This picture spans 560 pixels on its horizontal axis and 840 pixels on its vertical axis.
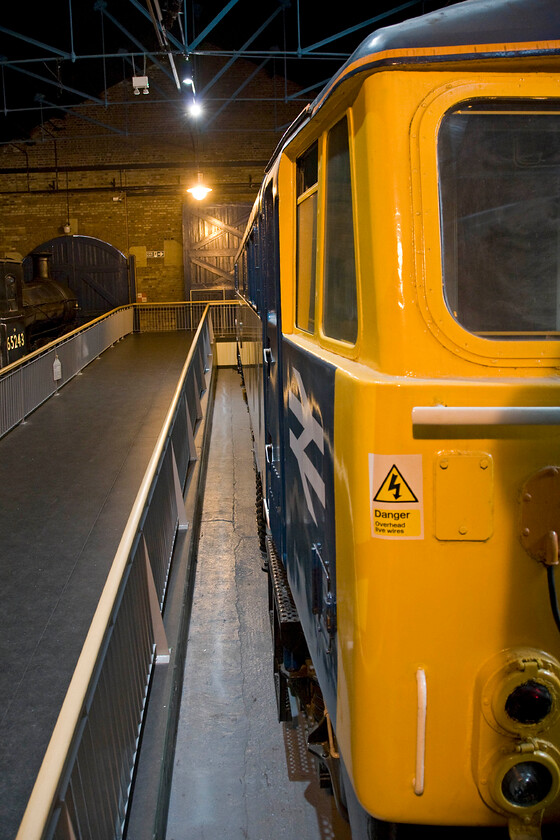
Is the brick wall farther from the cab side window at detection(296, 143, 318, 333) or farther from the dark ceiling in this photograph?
the cab side window at detection(296, 143, 318, 333)

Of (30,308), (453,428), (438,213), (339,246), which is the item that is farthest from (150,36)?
(453,428)

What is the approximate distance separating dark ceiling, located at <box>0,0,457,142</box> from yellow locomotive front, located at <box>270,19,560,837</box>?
340 inches

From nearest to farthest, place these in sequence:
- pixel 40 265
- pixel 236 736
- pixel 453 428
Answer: pixel 453 428, pixel 236 736, pixel 40 265

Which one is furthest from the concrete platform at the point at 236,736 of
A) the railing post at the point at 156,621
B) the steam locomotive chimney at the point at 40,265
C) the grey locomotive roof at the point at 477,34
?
the steam locomotive chimney at the point at 40,265

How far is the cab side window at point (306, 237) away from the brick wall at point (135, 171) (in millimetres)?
20668

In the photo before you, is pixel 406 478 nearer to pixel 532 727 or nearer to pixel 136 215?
pixel 532 727

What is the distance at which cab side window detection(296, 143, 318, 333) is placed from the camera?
2.96 metres

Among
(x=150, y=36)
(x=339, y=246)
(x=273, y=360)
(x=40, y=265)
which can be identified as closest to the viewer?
(x=339, y=246)

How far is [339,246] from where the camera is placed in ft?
8.07

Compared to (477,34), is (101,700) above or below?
below

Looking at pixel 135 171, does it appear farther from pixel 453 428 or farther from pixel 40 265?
pixel 453 428

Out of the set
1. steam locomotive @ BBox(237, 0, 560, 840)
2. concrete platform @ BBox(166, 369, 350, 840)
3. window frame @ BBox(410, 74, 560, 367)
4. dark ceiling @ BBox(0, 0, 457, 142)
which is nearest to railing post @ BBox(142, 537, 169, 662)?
concrete platform @ BBox(166, 369, 350, 840)

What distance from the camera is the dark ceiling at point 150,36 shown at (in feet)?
37.3

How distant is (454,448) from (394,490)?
19 cm
